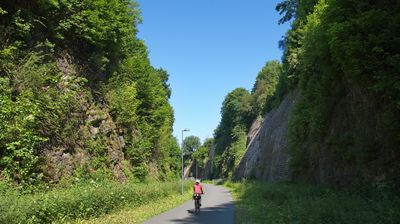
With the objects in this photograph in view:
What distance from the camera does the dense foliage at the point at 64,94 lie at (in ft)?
53.0

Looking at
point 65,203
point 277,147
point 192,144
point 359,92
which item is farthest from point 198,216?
point 192,144

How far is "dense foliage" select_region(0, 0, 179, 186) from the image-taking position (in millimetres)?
16141

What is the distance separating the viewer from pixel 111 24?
2459cm

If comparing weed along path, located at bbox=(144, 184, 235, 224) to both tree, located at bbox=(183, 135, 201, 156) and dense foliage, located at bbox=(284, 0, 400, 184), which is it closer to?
dense foliage, located at bbox=(284, 0, 400, 184)

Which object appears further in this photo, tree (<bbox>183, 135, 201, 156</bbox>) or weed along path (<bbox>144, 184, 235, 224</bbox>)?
tree (<bbox>183, 135, 201, 156</bbox>)

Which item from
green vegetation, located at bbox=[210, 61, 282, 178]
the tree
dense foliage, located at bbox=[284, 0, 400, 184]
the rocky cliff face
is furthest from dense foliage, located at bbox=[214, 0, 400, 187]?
the tree

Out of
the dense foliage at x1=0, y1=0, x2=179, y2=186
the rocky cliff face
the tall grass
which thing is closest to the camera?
the tall grass

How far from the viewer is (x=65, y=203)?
47.7 ft

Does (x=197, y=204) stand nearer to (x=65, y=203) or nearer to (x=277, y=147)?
(x=65, y=203)

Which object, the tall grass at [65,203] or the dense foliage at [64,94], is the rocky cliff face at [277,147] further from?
the tall grass at [65,203]

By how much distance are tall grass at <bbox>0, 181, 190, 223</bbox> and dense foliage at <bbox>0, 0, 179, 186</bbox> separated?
173cm

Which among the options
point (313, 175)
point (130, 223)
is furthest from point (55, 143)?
point (313, 175)

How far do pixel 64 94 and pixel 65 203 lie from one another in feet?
23.1

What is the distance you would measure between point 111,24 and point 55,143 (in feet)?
28.4
